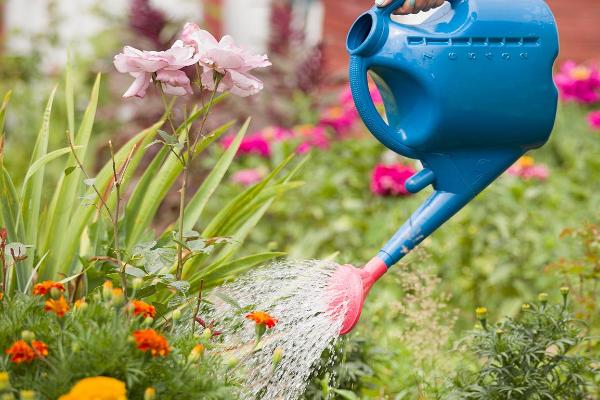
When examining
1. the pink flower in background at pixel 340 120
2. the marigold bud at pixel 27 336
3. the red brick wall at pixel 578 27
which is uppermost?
the marigold bud at pixel 27 336

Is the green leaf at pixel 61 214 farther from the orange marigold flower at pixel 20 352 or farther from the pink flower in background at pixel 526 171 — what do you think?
the pink flower in background at pixel 526 171

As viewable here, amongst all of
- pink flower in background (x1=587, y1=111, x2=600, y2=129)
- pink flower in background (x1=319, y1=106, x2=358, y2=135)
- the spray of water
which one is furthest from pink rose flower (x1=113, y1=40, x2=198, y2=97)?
pink flower in background (x1=587, y1=111, x2=600, y2=129)

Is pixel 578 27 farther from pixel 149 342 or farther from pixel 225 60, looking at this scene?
pixel 149 342

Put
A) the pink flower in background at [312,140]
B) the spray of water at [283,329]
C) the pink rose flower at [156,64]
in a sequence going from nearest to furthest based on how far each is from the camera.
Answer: the pink rose flower at [156,64] < the spray of water at [283,329] < the pink flower in background at [312,140]

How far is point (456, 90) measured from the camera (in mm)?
1759

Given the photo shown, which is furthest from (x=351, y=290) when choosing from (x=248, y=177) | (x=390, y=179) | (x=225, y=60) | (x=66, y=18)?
(x=66, y=18)

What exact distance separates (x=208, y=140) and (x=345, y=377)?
0.69 metres

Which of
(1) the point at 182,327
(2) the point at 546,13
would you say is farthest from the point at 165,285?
(2) the point at 546,13

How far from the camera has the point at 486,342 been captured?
1.92 meters

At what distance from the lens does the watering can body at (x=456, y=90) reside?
68.7 inches

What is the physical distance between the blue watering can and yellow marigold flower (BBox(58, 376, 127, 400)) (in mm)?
662

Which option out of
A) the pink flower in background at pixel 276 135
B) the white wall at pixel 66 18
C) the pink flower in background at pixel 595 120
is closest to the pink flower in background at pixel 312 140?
the pink flower in background at pixel 276 135

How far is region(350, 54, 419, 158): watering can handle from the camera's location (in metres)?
1.74

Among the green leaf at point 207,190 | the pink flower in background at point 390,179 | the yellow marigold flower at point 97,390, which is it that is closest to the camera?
the yellow marigold flower at point 97,390
